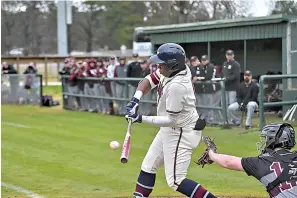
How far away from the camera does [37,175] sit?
28.4ft

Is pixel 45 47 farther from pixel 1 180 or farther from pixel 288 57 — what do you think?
pixel 1 180

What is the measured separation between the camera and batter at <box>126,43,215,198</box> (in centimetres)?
554

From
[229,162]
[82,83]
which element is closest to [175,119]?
[229,162]

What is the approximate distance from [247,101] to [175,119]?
7867 mm

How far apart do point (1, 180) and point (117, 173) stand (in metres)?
1.76

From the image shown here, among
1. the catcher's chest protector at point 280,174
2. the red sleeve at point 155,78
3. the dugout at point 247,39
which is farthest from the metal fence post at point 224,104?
the catcher's chest protector at point 280,174

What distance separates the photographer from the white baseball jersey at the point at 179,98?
18.1ft

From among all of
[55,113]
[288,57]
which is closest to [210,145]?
[288,57]

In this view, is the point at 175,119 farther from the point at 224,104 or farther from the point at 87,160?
the point at 224,104

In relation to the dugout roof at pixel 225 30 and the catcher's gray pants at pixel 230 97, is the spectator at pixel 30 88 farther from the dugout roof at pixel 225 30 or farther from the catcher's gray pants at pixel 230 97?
the catcher's gray pants at pixel 230 97

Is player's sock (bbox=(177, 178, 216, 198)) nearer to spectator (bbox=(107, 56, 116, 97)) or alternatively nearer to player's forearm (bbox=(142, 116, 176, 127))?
player's forearm (bbox=(142, 116, 176, 127))

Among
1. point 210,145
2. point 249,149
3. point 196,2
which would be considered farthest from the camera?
point 196,2

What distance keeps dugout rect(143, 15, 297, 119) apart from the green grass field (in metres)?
3.48

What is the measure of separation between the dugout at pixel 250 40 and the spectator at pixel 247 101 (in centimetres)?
94
